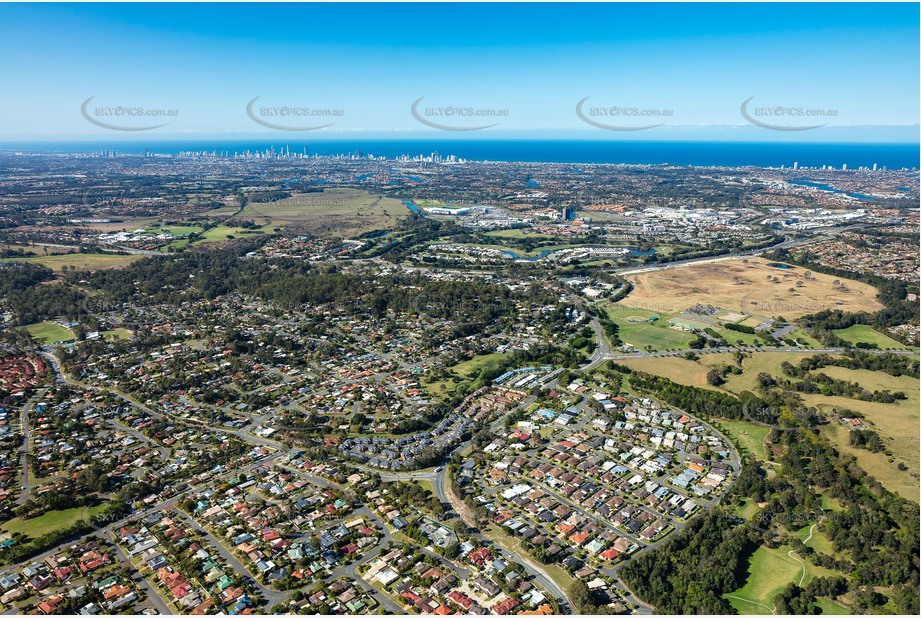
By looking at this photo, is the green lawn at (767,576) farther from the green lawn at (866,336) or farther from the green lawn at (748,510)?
the green lawn at (866,336)

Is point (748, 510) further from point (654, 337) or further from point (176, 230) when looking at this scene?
point (176, 230)

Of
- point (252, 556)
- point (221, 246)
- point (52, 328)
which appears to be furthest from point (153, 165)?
point (252, 556)

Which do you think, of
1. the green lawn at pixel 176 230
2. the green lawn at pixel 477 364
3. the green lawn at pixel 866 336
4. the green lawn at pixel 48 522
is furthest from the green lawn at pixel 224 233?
the green lawn at pixel 866 336

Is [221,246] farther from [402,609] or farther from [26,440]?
[402,609]

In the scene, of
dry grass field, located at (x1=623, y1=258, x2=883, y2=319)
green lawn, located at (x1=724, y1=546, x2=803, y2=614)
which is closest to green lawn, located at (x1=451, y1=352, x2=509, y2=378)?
dry grass field, located at (x1=623, y1=258, x2=883, y2=319)

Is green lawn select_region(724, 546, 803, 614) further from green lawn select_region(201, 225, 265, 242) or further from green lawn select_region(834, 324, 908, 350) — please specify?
green lawn select_region(201, 225, 265, 242)

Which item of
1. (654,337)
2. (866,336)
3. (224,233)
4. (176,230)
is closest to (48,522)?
(654,337)
